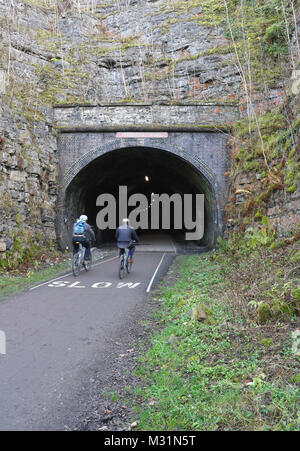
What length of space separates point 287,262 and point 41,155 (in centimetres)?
1175

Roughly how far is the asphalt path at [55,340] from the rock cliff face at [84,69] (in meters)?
4.29

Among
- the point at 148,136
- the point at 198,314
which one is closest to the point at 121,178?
the point at 148,136

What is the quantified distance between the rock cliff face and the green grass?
312 inches

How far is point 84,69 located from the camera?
18.7 metres

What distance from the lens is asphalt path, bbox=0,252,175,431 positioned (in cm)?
278

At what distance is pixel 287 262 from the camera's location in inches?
221

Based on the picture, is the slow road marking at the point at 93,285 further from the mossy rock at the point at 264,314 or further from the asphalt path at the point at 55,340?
the mossy rock at the point at 264,314

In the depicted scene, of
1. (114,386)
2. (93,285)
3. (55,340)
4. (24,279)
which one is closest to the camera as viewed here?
(114,386)

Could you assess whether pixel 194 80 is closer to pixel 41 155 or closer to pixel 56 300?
pixel 41 155

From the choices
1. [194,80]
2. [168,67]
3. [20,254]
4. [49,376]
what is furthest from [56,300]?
[168,67]

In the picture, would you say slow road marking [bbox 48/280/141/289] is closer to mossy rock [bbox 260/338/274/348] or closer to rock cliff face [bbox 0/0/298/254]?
rock cliff face [bbox 0/0/298/254]

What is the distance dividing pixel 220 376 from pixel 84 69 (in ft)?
66.4

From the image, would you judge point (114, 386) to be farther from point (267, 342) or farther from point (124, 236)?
point (124, 236)

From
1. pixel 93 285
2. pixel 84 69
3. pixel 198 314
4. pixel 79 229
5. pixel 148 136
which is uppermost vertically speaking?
pixel 84 69
